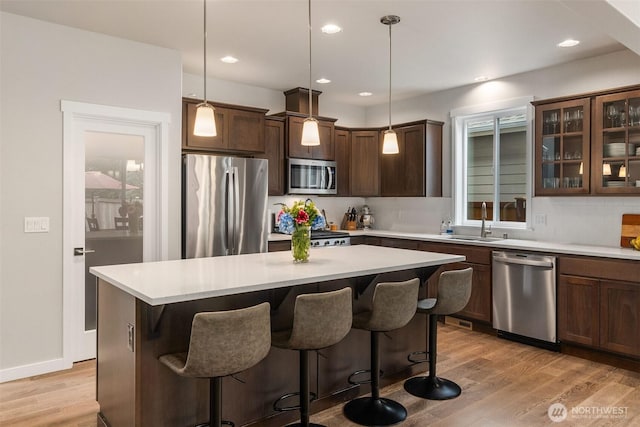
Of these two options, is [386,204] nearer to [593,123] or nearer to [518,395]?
[593,123]

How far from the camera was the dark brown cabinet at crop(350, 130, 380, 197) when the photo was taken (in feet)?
20.2

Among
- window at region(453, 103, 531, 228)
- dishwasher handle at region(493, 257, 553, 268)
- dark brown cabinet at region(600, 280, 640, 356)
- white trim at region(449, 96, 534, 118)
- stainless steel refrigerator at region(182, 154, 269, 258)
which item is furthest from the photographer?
window at region(453, 103, 531, 228)

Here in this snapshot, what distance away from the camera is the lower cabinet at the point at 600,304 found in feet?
11.8

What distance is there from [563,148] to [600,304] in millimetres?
1507

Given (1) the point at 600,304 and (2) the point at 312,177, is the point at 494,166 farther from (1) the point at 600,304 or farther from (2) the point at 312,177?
(2) the point at 312,177

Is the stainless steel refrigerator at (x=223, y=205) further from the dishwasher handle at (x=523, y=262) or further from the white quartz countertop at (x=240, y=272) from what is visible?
the dishwasher handle at (x=523, y=262)

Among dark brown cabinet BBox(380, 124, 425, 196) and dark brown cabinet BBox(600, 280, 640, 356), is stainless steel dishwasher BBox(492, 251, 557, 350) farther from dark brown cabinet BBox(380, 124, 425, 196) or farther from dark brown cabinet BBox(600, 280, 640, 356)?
dark brown cabinet BBox(380, 124, 425, 196)

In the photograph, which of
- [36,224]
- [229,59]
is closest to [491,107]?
[229,59]

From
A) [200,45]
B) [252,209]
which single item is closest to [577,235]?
[252,209]

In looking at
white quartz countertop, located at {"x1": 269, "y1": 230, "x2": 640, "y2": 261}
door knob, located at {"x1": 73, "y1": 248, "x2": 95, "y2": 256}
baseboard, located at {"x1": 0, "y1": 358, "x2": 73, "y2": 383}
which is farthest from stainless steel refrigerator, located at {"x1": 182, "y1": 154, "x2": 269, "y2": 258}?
baseboard, located at {"x1": 0, "y1": 358, "x2": 73, "y2": 383}

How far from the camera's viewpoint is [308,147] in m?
5.63

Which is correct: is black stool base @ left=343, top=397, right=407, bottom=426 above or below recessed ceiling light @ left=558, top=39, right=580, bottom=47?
below

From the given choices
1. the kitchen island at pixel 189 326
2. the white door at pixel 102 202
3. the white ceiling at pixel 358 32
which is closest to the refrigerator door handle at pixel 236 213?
the white door at pixel 102 202

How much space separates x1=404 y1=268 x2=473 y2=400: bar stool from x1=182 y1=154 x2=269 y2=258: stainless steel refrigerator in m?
2.07
